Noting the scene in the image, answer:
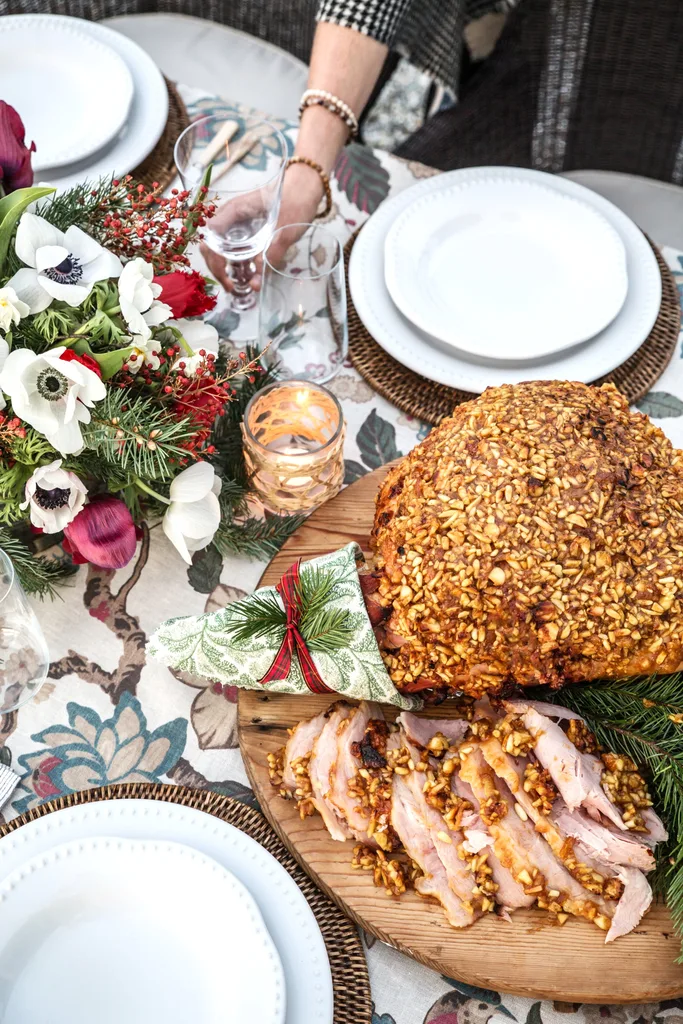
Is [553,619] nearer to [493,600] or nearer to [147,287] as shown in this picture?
[493,600]

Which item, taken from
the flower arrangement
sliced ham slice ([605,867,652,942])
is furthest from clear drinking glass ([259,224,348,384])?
sliced ham slice ([605,867,652,942])

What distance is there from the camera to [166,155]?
6.02ft

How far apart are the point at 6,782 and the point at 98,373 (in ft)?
1.92

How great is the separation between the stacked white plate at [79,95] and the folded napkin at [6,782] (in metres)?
1.07

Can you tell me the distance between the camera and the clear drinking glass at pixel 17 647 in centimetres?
112

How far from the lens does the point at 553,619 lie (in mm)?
1177

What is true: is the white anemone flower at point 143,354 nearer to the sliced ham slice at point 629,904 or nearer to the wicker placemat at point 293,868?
the wicker placemat at point 293,868

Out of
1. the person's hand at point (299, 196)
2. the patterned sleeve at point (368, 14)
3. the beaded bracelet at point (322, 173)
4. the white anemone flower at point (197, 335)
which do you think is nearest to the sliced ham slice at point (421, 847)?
the white anemone flower at point (197, 335)

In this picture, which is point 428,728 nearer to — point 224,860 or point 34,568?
point 224,860

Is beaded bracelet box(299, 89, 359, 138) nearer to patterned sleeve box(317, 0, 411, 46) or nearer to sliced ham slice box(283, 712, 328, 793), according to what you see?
patterned sleeve box(317, 0, 411, 46)

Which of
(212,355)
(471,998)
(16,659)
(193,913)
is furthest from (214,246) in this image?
(471,998)

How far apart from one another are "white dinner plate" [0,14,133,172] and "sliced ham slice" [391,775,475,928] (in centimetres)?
130

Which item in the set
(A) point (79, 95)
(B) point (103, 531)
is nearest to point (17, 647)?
(B) point (103, 531)

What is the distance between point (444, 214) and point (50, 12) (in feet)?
Answer: 3.94
